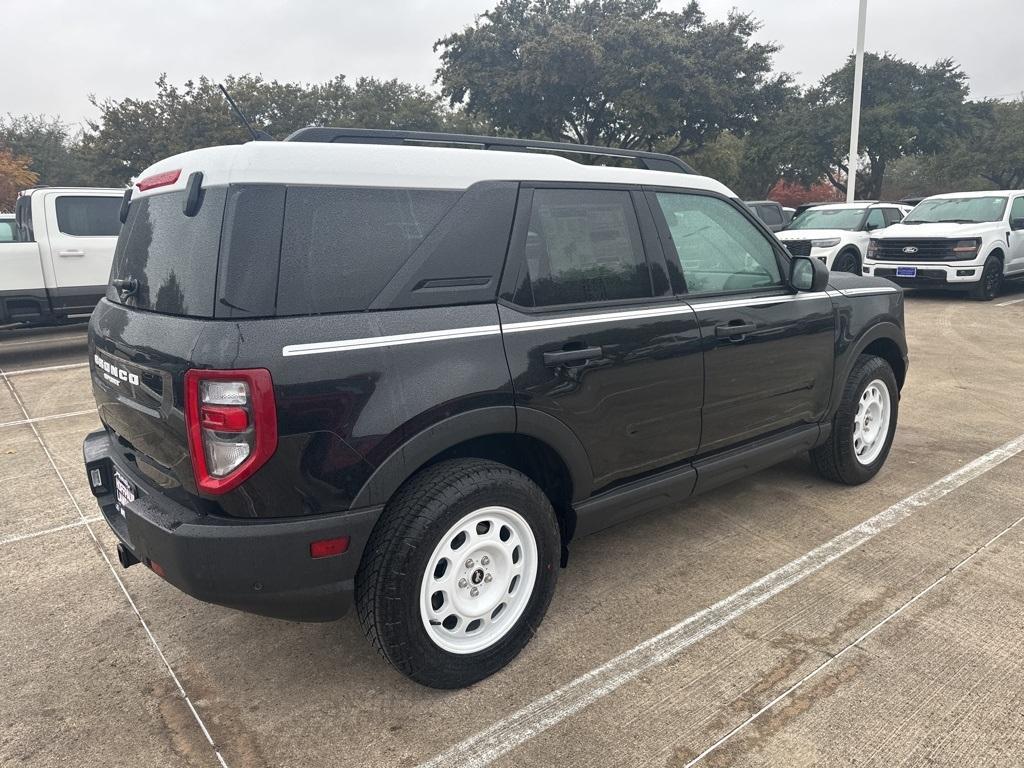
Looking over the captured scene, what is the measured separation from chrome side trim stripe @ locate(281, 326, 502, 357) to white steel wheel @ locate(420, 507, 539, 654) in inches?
23.9

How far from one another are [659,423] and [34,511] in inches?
144

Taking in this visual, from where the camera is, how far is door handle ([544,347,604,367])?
103 inches

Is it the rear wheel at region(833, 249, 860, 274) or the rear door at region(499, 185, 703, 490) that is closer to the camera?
the rear door at region(499, 185, 703, 490)

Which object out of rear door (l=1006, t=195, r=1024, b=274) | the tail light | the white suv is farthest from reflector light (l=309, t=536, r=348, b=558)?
rear door (l=1006, t=195, r=1024, b=274)

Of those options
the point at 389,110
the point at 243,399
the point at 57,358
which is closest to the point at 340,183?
the point at 243,399

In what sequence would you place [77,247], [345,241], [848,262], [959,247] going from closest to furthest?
[345,241]
[77,247]
[959,247]
[848,262]

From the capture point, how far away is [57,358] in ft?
29.9

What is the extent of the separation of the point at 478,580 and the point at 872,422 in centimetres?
293

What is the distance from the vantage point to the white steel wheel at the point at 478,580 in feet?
8.00

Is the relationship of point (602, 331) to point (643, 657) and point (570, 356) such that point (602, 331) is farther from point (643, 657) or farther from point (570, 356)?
point (643, 657)

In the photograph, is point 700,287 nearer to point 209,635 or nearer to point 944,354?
point 209,635

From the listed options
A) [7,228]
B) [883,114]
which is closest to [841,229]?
[7,228]

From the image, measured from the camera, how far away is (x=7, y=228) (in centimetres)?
951

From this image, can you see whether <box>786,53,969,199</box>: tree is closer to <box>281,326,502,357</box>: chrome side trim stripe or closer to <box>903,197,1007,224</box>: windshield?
<box>903,197,1007,224</box>: windshield
